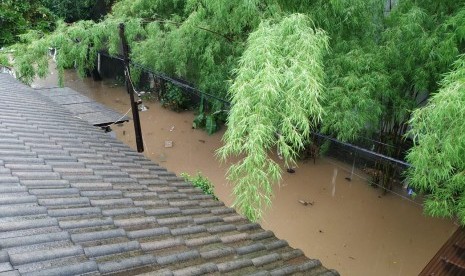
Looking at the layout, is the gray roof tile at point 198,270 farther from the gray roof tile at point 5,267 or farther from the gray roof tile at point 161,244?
the gray roof tile at point 5,267

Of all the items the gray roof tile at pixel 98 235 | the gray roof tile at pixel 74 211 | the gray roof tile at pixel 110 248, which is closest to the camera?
the gray roof tile at pixel 110 248

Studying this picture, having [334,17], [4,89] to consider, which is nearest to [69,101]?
[4,89]

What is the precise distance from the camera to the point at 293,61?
12.3 feet

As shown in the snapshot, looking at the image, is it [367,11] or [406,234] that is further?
[406,234]

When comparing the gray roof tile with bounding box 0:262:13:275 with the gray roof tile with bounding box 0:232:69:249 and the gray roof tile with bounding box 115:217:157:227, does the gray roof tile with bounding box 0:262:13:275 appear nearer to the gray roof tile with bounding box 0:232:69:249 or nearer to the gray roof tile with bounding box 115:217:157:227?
the gray roof tile with bounding box 0:232:69:249

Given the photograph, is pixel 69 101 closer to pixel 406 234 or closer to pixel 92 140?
pixel 92 140

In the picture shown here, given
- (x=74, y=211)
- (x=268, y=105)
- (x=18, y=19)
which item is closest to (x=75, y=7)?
(x=18, y=19)

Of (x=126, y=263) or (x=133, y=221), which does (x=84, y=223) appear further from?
(x=126, y=263)

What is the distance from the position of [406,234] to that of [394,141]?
195 cm

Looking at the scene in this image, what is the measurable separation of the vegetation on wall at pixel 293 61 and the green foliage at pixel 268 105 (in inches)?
0.4

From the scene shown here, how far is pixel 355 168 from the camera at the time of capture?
9617mm

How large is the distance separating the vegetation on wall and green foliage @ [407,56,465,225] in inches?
1.2

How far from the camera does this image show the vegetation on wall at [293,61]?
3590 millimetres

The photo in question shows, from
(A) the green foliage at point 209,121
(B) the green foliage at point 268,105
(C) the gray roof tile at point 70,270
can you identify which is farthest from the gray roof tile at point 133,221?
(A) the green foliage at point 209,121
